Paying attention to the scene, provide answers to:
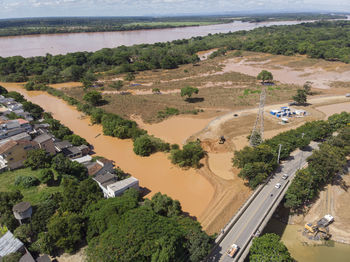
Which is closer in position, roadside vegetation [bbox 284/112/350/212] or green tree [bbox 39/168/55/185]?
roadside vegetation [bbox 284/112/350/212]

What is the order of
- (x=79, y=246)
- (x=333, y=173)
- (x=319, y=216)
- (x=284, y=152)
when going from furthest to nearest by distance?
(x=284, y=152) → (x=333, y=173) → (x=319, y=216) → (x=79, y=246)

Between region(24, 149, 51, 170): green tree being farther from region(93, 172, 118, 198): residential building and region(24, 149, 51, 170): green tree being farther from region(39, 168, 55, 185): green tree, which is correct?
region(93, 172, 118, 198): residential building

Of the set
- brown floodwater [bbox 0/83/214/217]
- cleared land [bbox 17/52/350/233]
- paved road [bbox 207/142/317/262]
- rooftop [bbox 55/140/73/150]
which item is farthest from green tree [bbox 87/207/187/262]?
rooftop [bbox 55/140/73/150]

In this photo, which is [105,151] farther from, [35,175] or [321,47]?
[321,47]

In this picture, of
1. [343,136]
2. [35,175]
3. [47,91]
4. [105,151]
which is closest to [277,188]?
[343,136]

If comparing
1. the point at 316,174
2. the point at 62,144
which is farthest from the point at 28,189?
the point at 316,174
